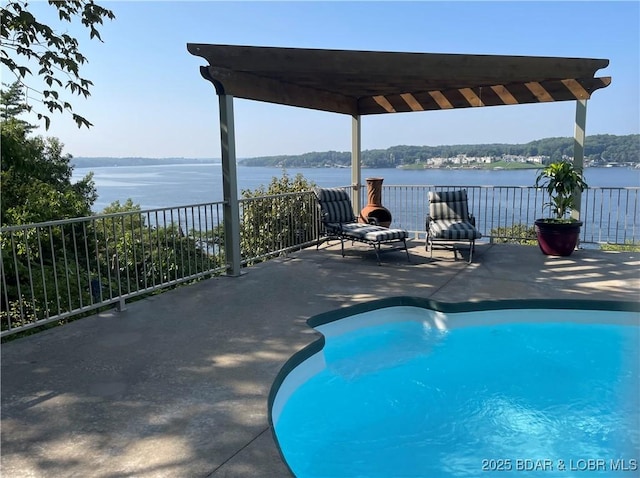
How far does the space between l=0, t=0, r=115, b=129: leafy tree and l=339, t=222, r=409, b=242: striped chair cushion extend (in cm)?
348

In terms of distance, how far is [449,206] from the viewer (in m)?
6.80

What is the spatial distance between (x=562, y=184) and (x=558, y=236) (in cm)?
69

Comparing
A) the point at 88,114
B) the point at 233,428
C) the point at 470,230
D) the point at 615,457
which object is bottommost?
the point at 615,457

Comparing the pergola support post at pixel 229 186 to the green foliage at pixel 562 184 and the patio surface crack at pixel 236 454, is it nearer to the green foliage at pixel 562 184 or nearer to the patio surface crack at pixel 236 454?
the patio surface crack at pixel 236 454

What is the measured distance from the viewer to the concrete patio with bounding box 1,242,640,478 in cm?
214

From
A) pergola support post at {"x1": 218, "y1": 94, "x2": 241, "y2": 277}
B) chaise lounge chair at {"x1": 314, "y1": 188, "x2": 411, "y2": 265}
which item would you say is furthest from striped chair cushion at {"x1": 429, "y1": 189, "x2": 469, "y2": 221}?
pergola support post at {"x1": 218, "y1": 94, "x2": 241, "y2": 277}

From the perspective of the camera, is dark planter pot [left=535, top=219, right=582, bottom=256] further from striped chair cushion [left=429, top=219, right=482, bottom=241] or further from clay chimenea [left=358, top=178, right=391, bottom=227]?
clay chimenea [left=358, top=178, right=391, bottom=227]

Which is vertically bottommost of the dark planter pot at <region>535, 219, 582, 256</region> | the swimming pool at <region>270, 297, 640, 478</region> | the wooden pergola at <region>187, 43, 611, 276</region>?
the swimming pool at <region>270, 297, 640, 478</region>

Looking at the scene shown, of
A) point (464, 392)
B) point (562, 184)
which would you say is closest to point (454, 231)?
point (562, 184)

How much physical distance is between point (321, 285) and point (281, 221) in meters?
3.18

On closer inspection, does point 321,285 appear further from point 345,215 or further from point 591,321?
point 591,321

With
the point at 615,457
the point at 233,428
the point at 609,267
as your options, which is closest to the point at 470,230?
the point at 609,267

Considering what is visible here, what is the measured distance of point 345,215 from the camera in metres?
7.00

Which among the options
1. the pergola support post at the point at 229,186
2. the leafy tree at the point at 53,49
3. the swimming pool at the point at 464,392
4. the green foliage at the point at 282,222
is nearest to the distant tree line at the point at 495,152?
the green foliage at the point at 282,222
